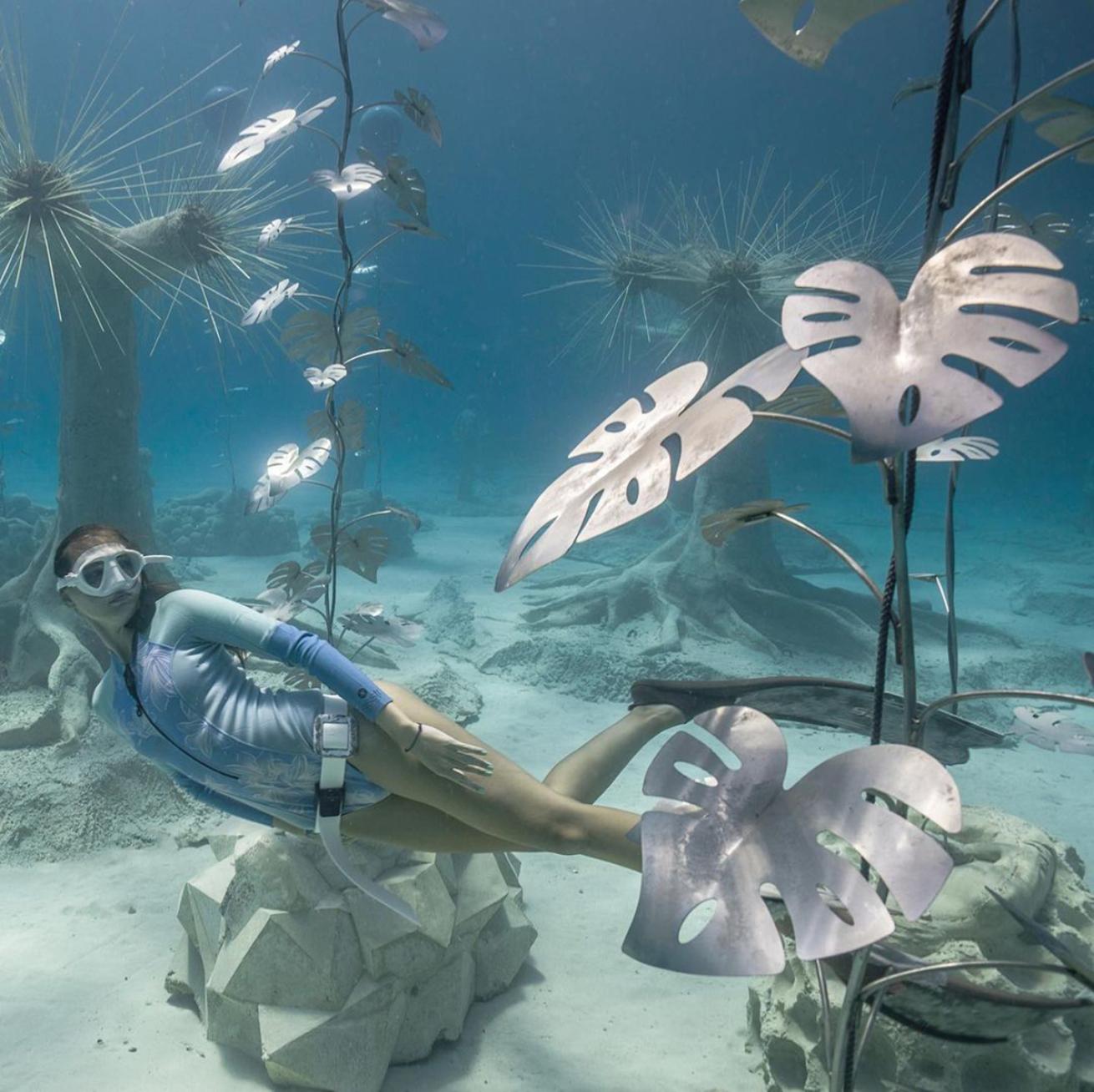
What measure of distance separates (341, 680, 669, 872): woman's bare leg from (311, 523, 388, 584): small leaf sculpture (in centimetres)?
111

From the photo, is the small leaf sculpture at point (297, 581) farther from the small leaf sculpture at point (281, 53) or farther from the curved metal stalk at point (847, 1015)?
the curved metal stalk at point (847, 1015)

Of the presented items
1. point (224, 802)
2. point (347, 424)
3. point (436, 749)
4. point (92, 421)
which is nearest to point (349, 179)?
point (347, 424)

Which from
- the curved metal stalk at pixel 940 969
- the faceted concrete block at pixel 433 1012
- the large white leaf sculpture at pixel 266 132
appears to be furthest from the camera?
the faceted concrete block at pixel 433 1012

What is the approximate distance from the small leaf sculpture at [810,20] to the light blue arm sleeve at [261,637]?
61.0 inches

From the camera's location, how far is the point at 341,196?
250 centimetres

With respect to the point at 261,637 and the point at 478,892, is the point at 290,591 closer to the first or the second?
the point at 261,637

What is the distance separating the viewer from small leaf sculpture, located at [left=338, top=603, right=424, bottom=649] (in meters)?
2.85

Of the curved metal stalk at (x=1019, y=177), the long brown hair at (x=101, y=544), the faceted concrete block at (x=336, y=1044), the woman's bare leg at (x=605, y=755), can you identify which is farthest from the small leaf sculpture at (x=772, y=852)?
the faceted concrete block at (x=336, y=1044)

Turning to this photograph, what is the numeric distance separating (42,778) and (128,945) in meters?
1.33

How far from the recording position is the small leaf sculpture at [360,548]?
304 centimetres

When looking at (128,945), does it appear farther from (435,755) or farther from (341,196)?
(341,196)

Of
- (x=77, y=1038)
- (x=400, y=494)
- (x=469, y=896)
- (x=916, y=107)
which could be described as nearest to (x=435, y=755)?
(x=469, y=896)

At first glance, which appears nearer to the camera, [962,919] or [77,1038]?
[962,919]

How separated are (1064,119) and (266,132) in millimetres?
2027
